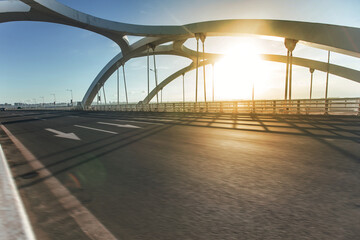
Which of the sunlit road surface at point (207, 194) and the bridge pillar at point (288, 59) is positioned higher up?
the bridge pillar at point (288, 59)

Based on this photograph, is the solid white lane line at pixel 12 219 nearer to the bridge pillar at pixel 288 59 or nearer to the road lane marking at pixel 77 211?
the road lane marking at pixel 77 211

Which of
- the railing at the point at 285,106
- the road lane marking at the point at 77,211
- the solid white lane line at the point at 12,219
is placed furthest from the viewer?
the railing at the point at 285,106

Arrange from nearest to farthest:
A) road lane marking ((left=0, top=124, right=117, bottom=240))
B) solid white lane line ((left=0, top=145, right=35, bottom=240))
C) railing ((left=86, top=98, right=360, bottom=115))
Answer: solid white lane line ((left=0, top=145, right=35, bottom=240)), road lane marking ((left=0, top=124, right=117, bottom=240)), railing ((left=86, top=98, right=360, bottom=115))

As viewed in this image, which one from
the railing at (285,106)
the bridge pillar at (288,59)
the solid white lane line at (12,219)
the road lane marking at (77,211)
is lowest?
the road lane marking at (77,211)

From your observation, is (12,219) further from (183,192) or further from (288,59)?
(288,59)

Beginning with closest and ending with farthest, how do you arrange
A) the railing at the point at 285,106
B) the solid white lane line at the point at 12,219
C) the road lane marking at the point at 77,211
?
the solid white lane line at the point at 12,219
the road lane marking at the point at 77,211
the railing at the point at 285,106

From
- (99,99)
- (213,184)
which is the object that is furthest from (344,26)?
(99,99)

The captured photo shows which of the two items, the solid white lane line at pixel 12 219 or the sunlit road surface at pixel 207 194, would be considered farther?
the sunlit road surface at pixel 207 194

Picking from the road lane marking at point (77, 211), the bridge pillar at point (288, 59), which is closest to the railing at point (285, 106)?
the bridge pillar at point (288, 59)

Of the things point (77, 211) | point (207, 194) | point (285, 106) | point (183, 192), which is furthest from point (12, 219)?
point (285, 106)

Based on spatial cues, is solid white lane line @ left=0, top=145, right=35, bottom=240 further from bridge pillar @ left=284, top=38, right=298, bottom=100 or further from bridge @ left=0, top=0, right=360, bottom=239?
bridge pillar @ left=284, top=38, right=298, bottom=100

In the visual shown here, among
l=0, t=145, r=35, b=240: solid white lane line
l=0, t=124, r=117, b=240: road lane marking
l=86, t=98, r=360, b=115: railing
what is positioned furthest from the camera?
l=86, t=98, r=360, b=115: railing

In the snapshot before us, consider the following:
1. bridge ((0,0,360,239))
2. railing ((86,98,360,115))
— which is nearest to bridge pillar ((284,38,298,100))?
railing ((86,98,360,115))

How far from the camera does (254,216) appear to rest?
5.66 ft
